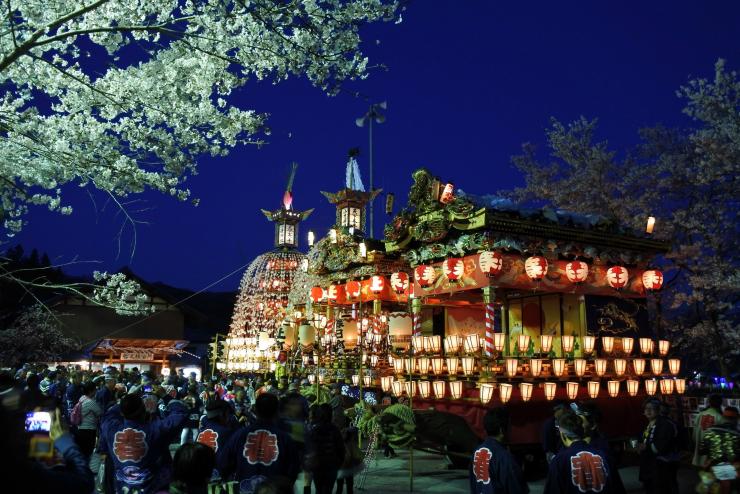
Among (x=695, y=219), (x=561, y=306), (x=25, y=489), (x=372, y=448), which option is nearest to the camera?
(x=25, y=489)

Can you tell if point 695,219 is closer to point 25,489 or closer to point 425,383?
point 425,383

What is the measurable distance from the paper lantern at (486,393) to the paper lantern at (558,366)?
1.94 metres

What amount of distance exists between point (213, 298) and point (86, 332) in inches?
921

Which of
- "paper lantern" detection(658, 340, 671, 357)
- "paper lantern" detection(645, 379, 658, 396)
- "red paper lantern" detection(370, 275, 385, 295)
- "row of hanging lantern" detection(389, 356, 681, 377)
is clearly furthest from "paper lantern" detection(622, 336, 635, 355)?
"red paper lantern" detection(370, 275, 385, 295)

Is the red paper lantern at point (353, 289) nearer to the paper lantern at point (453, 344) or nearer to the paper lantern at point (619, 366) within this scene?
the paper lantern at point (453, 344)

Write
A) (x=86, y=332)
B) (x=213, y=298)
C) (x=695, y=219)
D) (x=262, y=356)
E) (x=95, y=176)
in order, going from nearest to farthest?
(x=95, y=176) → (x=695, y=219) → (x=262, y=356) → (x=86, y=332) → (x=213, y=298)

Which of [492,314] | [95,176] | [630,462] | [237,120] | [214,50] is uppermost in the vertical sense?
[214,50]

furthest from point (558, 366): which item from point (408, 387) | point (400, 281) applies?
point (400, 281)

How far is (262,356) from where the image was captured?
32.1 metres

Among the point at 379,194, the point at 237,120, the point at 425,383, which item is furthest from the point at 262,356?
the point at 237,120

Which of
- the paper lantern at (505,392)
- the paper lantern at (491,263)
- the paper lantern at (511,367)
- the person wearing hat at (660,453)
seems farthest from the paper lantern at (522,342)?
the person wearing hat at (660,453)

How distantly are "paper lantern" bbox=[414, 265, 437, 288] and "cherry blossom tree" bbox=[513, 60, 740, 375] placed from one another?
23.0 feet

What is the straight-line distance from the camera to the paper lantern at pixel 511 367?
13.7 meters

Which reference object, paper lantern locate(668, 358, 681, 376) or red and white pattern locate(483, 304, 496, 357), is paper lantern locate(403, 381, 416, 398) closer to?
red and white pattern locate(483, 304, 496, 357)
